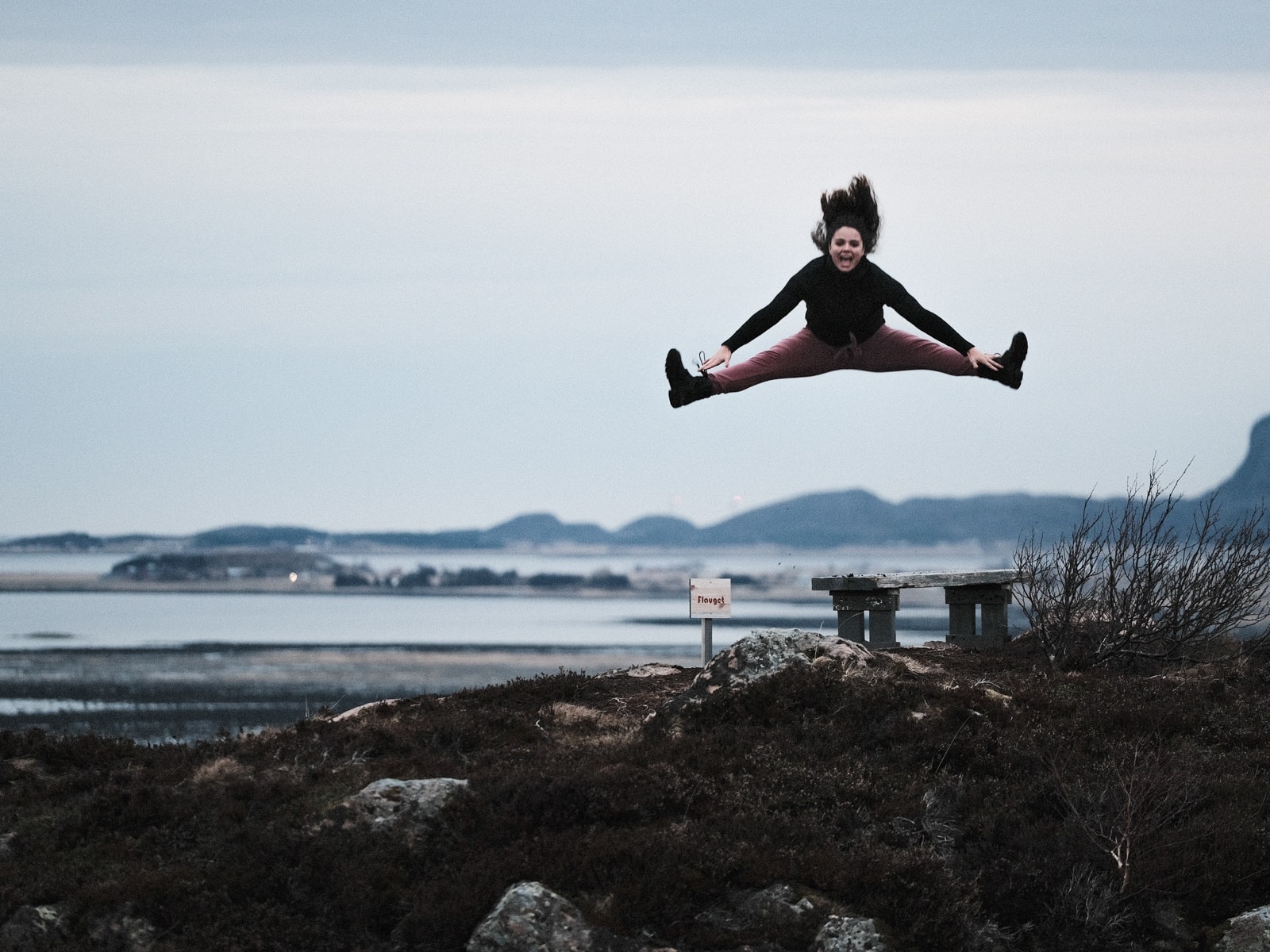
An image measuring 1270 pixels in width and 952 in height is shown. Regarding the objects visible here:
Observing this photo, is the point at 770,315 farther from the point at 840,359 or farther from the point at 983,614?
the point at 983,614

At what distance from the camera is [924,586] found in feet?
74.8

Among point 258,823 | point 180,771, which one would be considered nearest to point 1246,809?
point 258,823

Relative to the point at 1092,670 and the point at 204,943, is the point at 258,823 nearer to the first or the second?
the point at 204,943

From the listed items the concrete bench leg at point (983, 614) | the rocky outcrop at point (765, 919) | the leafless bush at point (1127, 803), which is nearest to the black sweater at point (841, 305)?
the leafless bush at point (1127, 803)

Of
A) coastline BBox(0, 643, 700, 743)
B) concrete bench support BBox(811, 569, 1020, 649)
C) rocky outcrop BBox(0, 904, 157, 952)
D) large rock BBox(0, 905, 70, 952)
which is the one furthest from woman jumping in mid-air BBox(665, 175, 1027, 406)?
coastline BBox(0, 643, 700, 743)

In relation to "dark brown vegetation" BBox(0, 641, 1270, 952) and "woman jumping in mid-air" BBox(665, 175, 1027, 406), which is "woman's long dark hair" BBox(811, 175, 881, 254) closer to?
"woman jumping in mid-air" BBox(665, 175, 1027, 406)

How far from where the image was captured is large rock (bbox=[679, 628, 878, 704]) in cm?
1809

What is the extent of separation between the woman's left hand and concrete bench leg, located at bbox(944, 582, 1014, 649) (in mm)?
6969

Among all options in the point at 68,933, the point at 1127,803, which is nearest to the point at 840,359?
the point at 1127,803

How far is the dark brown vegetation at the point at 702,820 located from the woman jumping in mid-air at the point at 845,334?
3412 mm

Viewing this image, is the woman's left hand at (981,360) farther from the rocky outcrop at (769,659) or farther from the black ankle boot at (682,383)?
the rocky outcrop at (769,659)

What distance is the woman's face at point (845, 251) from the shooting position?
690 inches

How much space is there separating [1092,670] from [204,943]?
12.1m

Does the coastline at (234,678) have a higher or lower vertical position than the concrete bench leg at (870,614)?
lower
